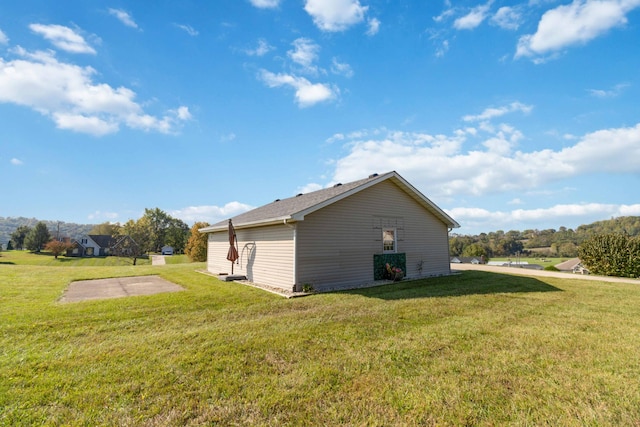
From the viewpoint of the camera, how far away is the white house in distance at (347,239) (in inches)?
384

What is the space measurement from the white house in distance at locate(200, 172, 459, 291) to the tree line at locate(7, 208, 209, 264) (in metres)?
29.7

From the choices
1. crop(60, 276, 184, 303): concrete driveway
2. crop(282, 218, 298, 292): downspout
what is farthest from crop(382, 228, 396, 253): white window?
crop(60, 276, 184, 303): concrete driveway

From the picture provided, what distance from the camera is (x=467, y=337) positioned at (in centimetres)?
491

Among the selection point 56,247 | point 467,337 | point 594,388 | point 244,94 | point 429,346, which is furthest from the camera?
point 56,247

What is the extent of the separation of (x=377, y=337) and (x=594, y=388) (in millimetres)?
2761

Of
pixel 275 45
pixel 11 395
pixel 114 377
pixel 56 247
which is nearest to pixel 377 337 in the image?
pixel 114 377

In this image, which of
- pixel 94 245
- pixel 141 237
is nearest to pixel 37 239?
pixel 94 245

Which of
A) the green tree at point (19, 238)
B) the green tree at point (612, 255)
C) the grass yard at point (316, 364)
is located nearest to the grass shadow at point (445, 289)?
the grass yard at point (316, 364)

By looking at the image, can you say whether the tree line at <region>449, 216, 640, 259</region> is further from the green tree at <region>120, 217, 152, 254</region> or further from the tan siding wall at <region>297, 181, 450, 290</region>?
the green tree at <region>120, 217, 152, 254</region>

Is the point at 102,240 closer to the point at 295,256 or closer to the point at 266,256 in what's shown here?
the point at 266,256

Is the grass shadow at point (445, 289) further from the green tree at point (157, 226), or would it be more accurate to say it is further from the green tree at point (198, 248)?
the green tree at point (157, 226)

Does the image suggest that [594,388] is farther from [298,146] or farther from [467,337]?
[298,146]

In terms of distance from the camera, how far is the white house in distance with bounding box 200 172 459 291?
32.0 ft

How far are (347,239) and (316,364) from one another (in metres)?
7.20
